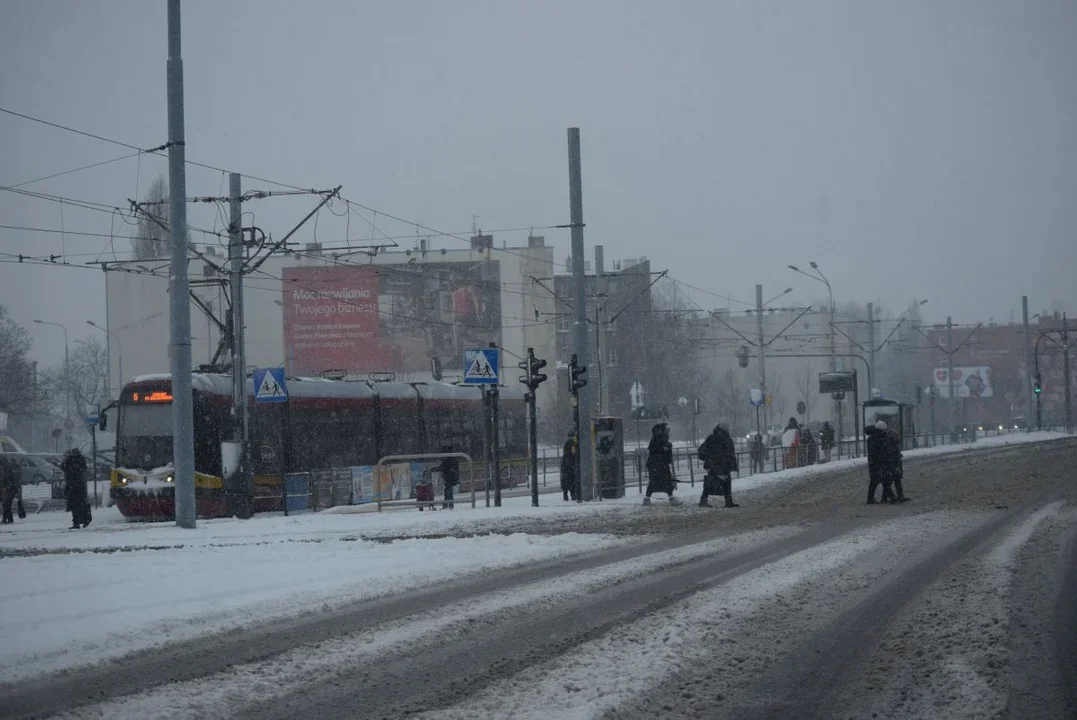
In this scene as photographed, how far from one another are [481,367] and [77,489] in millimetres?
9175

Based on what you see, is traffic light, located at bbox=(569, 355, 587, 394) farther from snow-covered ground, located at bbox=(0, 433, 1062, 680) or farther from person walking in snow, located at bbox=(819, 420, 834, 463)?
person walking in snow, located at bbox=(819, 420, 834, 463)

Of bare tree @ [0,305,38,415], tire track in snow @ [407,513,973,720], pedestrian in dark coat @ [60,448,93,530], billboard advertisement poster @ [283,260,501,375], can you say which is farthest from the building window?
tire track in snow @ [407,513,973,720]

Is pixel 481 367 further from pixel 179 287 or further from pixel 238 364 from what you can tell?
pixel 179 287

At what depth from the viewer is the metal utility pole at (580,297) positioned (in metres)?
25.8

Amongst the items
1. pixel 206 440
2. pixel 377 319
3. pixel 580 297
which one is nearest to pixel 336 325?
pixel 377 319

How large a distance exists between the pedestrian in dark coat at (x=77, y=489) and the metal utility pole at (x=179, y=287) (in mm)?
5713

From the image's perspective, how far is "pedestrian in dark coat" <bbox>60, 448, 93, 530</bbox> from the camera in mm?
25641

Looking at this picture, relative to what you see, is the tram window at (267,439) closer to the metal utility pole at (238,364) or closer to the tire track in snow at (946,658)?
the metal utility pole at (238,364)

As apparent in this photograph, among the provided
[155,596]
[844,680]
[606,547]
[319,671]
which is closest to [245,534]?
[606,547]

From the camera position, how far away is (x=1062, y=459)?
37875mm

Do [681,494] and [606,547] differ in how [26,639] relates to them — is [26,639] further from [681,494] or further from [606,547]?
[681,494]

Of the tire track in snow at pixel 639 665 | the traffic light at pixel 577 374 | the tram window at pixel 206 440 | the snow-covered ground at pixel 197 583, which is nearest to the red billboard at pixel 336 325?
the tram window at pixel 206 440

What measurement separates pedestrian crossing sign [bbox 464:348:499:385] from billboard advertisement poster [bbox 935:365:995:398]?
60.2 m

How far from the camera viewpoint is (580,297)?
25844mm
